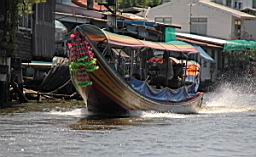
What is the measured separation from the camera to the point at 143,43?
22688 millimetres

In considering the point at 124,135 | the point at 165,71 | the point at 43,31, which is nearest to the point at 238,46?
the point at 43,31

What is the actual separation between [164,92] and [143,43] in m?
2.47

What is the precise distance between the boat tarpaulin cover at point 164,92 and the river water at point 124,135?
2.34 ft

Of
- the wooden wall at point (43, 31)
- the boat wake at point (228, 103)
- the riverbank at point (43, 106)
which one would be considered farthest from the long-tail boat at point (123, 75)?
the wooden wall at point (43, 31)

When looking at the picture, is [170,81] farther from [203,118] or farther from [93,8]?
[93,8]

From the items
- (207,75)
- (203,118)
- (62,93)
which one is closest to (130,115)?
(203,118)

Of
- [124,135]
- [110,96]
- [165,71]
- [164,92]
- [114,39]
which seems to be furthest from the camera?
[165,71]

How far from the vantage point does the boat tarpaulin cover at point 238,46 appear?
48.6 m

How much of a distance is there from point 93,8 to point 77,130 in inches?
1007

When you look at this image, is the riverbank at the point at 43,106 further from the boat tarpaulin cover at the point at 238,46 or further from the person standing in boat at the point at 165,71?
the boat tarpaulin cover at the point at 238,46

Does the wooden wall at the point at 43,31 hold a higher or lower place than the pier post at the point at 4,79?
higher

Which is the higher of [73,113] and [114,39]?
[114,39]

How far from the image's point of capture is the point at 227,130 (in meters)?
18.9

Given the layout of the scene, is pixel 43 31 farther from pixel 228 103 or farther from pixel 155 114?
pixel 228 103
